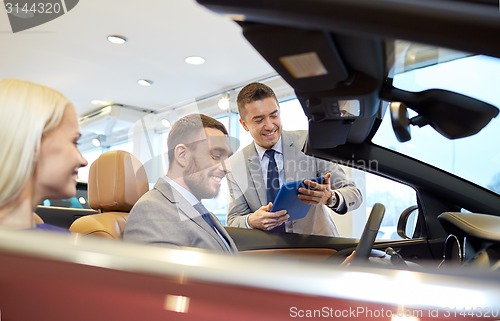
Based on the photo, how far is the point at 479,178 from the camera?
127cm

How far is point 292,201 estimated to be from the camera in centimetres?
154

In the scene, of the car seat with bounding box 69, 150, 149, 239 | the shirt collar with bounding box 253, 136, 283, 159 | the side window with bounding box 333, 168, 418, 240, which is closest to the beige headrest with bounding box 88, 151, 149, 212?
the car seat with bounding box 69, 150, 149, 239

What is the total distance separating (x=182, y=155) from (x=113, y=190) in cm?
23

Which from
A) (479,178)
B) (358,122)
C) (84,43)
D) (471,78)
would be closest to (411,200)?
(479,178)

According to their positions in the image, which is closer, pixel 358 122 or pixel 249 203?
pixel 358 122

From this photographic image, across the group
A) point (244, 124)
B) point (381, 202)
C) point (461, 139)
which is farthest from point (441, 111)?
point (244, 124)

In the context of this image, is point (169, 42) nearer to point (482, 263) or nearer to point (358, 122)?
point (358, 122)

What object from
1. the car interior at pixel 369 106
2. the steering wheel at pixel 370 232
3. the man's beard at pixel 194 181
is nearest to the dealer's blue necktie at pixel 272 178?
Result: the car interior at pixel 369 106

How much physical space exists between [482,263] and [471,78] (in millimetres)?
282

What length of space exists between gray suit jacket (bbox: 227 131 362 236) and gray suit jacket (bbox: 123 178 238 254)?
21 cm

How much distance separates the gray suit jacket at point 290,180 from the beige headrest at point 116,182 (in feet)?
0.81

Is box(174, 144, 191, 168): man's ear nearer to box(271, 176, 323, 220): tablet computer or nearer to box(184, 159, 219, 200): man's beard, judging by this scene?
box(184, 159, 219, 200): man's beard

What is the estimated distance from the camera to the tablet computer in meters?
1.52

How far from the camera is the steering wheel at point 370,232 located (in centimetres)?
113
